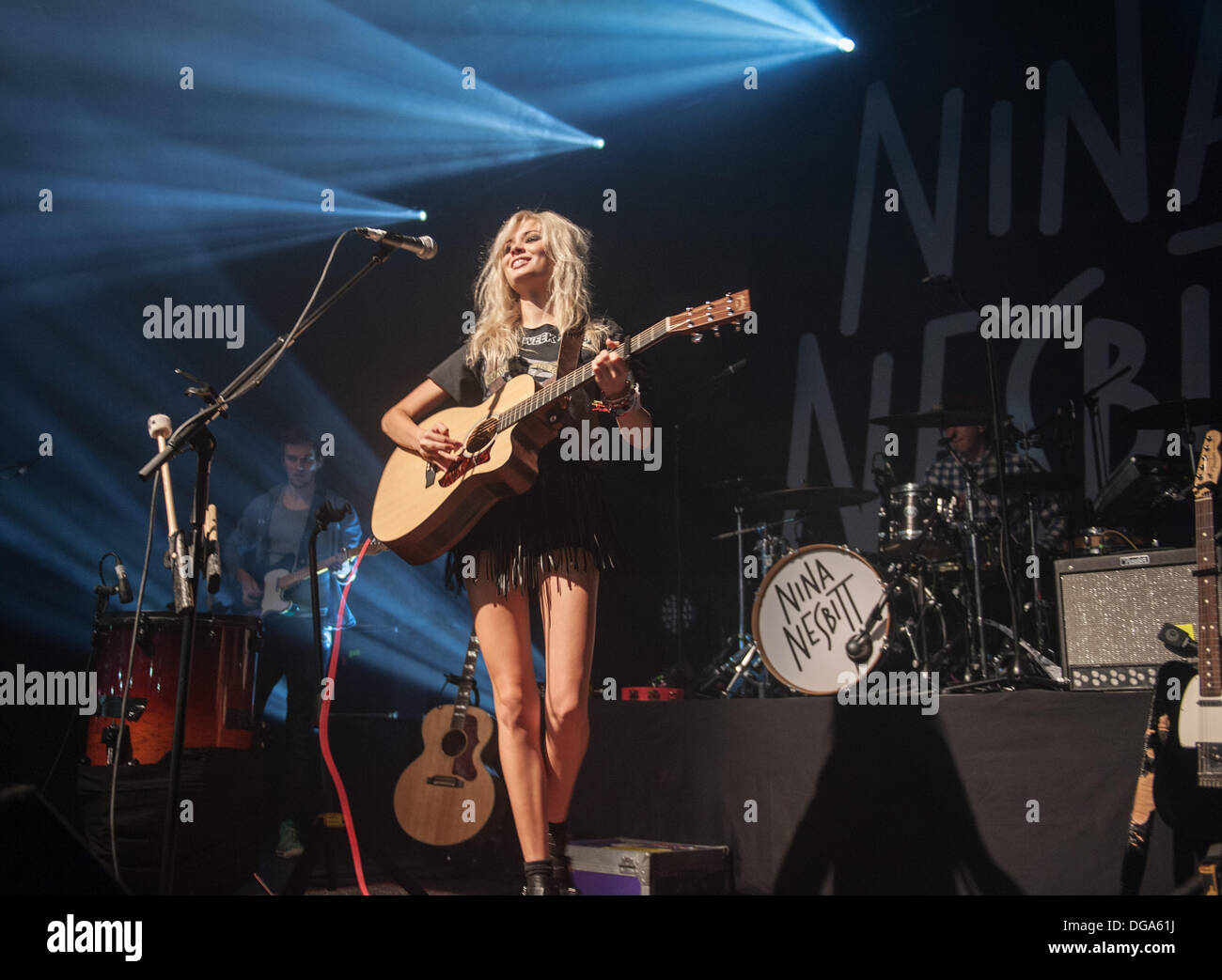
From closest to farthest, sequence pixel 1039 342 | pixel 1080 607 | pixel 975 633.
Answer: pixel 1080 607
pixel 975 633
pixel 1039 342

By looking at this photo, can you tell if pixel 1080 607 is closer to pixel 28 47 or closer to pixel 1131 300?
pixel 1131 300

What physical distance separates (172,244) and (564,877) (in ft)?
16.6

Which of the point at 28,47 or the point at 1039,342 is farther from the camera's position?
the point at 1039,342

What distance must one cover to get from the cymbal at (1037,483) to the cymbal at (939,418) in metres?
0.33

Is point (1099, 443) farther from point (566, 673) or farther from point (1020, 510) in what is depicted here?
point (566, 673)

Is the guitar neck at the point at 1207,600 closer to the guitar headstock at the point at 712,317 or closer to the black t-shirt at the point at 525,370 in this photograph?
the guitar headstock at the point at 712,317

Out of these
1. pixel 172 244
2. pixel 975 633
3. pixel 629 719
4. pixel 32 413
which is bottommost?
pixel 629 719

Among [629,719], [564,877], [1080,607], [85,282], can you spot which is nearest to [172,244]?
[85,282]

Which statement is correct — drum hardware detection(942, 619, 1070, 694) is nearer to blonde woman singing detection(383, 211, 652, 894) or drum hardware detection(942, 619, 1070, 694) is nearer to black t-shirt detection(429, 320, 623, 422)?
blonde woman singing detection(383, 211, 652, 894)

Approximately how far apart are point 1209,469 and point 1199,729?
0.74 meters
